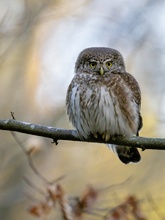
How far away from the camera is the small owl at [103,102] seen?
230 inches

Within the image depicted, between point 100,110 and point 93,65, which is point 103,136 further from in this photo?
point 93,65

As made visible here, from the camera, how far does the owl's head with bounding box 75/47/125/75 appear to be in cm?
625

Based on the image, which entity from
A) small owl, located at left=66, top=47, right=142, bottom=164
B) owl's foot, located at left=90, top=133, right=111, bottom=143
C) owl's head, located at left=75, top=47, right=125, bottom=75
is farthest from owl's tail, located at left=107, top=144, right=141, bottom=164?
owl's head, located at left=75, top=47, right=125, bottom=75

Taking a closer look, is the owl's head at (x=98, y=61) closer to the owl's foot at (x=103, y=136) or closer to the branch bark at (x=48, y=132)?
the owl's foot at (x=103, y=136)

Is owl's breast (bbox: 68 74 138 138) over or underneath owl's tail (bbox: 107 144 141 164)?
over

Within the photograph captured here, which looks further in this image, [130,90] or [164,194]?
[164,194]

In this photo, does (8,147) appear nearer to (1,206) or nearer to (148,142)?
(1,206)

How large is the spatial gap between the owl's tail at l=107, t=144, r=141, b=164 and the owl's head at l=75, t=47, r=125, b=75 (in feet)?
2.61

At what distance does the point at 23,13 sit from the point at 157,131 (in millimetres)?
3297

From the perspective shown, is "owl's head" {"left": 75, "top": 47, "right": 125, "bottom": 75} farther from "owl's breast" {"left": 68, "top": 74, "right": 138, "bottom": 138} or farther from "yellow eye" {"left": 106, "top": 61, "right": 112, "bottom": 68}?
"owl's breast" {"left": 68, "top": 74, "right": 138, "bottom": 138}

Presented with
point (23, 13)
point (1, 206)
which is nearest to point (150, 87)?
point (23, 13)

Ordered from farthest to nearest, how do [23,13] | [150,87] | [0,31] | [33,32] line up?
[150,87] < [33,32] < [23,13] < [0,31]

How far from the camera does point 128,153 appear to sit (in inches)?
254

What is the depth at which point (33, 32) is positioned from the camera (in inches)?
508
